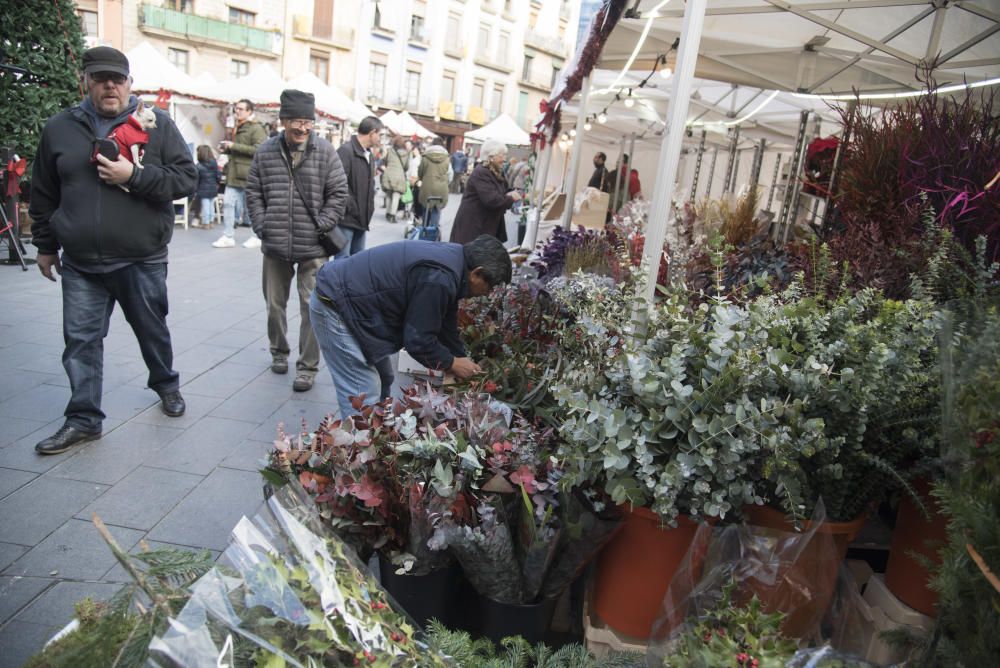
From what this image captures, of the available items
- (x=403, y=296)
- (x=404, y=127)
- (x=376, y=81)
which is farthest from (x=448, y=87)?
(x=403, y=296)

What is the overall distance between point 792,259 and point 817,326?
1698mm

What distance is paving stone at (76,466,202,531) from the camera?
307 cm

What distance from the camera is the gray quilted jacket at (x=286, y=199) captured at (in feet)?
15.3

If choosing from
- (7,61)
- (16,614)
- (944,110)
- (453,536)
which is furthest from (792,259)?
(7,61)

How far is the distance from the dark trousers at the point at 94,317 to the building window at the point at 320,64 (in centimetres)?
3799

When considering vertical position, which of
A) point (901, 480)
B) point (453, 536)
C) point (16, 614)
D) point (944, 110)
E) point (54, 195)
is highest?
point (944, 110)

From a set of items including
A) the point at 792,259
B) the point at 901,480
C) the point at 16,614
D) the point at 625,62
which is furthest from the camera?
the point at 625,62

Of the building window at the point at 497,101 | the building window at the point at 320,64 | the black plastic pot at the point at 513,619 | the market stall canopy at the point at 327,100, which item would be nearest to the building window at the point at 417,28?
the building window at the point at 320,64

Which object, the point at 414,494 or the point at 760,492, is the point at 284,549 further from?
the point at 760,492

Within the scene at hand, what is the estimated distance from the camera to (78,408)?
144 inches

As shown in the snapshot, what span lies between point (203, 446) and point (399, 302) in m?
1.59

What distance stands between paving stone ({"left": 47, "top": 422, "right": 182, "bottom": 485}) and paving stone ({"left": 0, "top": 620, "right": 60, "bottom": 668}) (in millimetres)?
1066

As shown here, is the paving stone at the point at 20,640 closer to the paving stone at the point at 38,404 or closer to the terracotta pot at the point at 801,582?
the paving stone at the point at 38,404

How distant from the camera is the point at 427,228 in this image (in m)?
10.4
